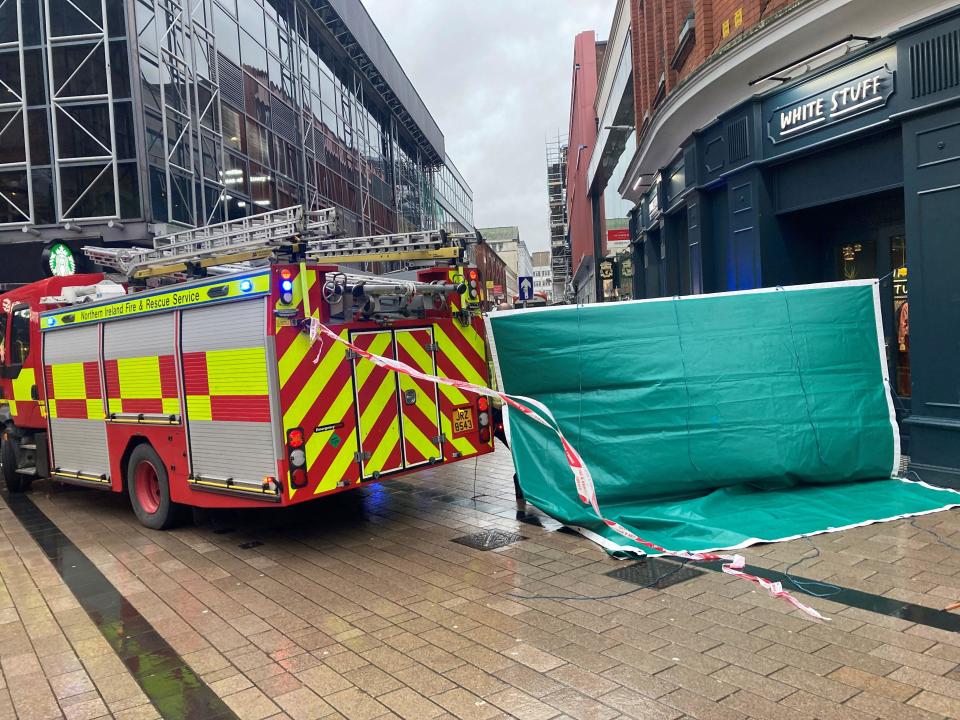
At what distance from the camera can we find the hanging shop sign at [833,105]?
765cm

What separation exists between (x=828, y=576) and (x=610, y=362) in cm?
259

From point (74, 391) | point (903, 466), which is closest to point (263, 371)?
point (74, 391)

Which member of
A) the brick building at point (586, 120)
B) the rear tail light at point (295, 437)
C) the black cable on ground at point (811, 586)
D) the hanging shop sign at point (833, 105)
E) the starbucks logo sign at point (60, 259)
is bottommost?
the black cable on ground at point (811, 586)

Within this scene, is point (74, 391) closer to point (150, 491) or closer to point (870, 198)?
point (150, 491)

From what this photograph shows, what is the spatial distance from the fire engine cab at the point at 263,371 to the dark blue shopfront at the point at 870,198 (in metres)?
4.35

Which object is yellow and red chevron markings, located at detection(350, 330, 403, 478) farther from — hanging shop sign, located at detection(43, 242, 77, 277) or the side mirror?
hanging shop sign, located at detection(43, 242, 77, 277)

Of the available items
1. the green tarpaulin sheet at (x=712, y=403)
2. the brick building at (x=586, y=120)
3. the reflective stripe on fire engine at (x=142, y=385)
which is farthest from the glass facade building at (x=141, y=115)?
the brick building at (x=586, y=120)

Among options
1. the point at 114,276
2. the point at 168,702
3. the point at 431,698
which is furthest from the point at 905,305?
the point at 114,276

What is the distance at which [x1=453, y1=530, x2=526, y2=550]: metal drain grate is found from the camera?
6.29 metres

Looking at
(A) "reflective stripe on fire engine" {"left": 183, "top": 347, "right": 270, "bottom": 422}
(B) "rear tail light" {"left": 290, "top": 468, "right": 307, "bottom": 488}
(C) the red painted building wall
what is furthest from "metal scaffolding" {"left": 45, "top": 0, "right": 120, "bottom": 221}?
(C) the red painted building wall

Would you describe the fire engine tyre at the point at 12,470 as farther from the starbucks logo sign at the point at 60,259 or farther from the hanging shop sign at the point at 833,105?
the hanging shop sign at the point at 833,105

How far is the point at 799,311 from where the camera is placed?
709cm

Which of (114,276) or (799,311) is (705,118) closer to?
(799,311)

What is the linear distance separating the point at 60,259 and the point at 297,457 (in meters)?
10.4
